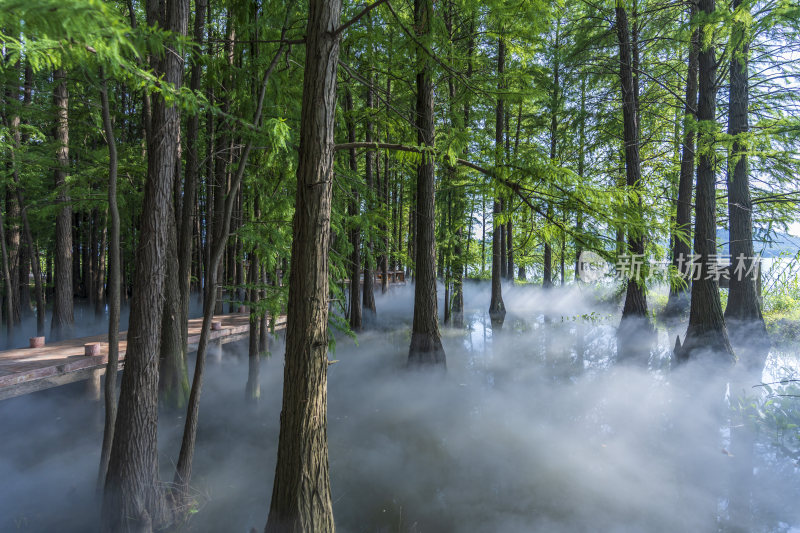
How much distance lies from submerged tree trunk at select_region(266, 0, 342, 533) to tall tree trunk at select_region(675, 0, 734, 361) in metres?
8.94

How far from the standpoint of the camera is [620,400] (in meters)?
8.06

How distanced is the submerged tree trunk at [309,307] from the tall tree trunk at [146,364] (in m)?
1.72

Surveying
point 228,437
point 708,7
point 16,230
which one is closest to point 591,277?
point 708,7

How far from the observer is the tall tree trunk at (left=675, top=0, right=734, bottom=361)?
9031 millimetres

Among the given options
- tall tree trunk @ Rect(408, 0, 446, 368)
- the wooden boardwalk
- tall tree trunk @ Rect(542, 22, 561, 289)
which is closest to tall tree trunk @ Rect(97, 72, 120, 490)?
the wooden boardwalk

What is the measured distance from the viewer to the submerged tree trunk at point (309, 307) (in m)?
3.68

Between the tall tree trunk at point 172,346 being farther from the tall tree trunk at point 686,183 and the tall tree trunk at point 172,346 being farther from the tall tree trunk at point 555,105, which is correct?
the tall tree trunk at point 686,183

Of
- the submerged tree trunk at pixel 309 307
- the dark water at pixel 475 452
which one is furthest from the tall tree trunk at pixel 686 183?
the submerged tree trunk at pixel 309 307

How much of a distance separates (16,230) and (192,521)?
12.1 meters

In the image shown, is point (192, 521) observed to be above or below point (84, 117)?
below

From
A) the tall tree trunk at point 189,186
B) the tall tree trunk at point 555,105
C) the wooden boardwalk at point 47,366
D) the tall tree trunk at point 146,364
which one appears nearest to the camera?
the tall tree trunk at point 146,364

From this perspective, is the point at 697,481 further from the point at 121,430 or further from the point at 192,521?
the point at 121,430

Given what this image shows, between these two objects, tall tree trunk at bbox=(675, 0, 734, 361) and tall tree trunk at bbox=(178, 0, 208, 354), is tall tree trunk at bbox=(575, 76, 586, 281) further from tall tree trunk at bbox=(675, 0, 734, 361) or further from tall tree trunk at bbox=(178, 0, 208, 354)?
tall tree trunk at bbox=(178, 0, 208, 354)

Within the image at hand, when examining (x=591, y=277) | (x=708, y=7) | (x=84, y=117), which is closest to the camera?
(x=708, y=7)
